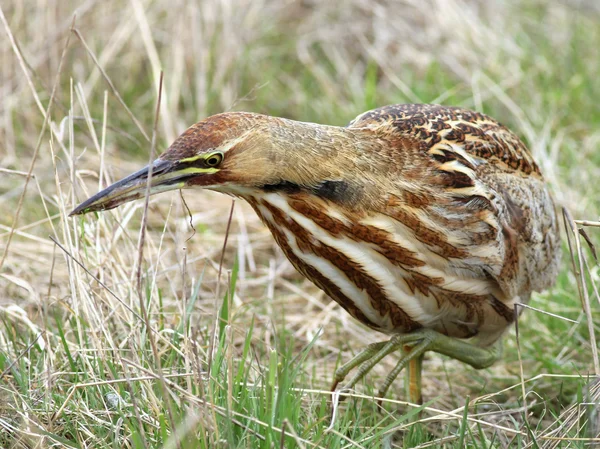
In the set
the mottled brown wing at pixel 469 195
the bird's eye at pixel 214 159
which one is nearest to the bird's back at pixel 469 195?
the mottled brown wing at pixel 469 195

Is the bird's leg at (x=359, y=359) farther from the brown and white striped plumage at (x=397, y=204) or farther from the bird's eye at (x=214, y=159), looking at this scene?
the bird's eye at (x=214, y=159)

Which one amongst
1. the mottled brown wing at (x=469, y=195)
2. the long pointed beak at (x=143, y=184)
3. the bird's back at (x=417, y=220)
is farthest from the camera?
the mottled brown wing at (x=469, y=195)

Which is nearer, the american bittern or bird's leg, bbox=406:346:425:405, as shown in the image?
the american bittern

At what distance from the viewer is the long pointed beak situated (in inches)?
92.0

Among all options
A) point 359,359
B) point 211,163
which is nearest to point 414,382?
point 359,359

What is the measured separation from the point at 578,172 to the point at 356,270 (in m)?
2.36

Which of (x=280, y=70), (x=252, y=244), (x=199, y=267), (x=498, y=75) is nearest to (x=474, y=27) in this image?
(x=498, y=75)

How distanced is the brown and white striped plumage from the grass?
0.71ft

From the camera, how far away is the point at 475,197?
9.22 ft

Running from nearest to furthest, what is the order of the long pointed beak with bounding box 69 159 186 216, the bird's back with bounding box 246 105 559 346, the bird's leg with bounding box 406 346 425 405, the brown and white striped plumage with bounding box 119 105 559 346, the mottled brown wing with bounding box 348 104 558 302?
the long pointed beak with bounding box 69 159 186 216 < the brown and white striped plumage with bounding box 119 105 559 346 < the bird's back with bounding box 246 105 559 346 < the mottled brown wing with bounding box 348 104 558 302 < the bird's leg with bounding box 406 346 425 405

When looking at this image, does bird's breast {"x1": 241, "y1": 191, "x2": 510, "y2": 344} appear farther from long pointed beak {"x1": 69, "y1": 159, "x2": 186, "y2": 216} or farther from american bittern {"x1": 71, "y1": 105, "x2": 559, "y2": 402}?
long pointed beak {"x1": 69, "y1": 159, "x2": 186, "y2": 216}

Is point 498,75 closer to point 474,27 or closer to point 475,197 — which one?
point 474,27

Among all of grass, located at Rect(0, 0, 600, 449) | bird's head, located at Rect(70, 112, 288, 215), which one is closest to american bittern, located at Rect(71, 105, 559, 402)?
bird's head, located at Rect(70, 112, 288, 215)

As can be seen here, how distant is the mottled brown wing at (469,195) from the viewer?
2.74m
